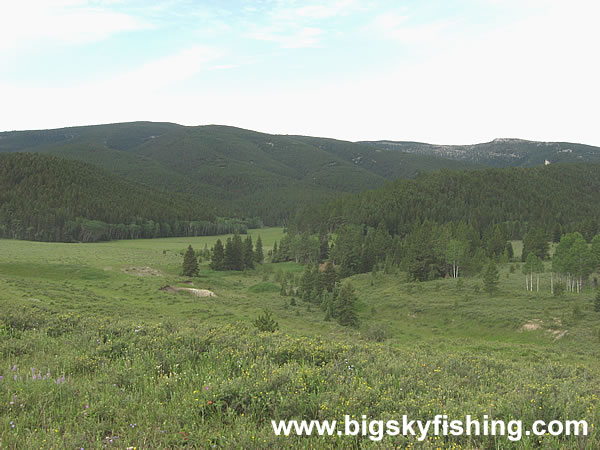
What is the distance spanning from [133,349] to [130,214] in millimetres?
172391

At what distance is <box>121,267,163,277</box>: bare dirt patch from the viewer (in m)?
64.9

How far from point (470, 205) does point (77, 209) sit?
17441 cm

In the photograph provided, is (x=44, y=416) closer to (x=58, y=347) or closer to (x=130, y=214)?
(x=58, y=347)

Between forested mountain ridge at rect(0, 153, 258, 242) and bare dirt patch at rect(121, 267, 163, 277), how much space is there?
277 feet

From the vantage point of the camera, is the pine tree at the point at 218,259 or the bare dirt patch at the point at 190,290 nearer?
the bare dirt patch at the point at 190,290

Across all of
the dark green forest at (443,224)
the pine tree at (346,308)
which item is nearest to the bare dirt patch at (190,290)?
the pine tree at (346,308)

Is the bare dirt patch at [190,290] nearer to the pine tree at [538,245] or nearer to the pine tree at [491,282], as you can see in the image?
the pine tree at [491,282]

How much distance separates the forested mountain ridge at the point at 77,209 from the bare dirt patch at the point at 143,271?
84.5 metres

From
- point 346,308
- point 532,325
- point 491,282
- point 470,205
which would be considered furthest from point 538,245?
point 470,205

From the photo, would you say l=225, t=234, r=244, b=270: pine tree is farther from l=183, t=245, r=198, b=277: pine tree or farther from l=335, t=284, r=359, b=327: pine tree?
l=335, t=284, r=359, b=327: pine tree

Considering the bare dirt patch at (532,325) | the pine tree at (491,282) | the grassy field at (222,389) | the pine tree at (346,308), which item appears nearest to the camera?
the grassy field at (222,389)

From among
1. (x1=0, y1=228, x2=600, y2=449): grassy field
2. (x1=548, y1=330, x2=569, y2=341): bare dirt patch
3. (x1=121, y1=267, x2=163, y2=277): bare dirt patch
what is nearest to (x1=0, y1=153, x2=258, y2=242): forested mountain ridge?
(x1=121, y1=267, x2=163, y2=277): bare dirt patch

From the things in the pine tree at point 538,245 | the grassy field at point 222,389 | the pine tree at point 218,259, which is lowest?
the pine tree at point 218,259

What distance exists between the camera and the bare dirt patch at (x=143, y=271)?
64.9 metres
